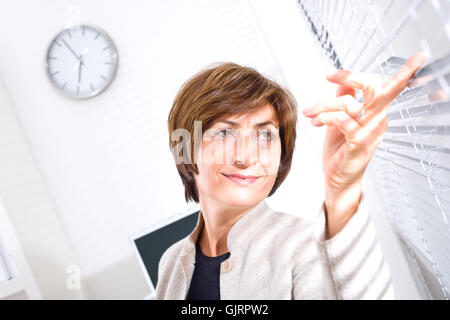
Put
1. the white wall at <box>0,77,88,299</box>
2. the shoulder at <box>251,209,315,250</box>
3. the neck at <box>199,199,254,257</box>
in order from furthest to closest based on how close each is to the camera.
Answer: the white wall at <box>0,77,88,299</box>, the neck at <box>199,199,254,257</box>, the shoulder at <box>251,209,315,250</box>

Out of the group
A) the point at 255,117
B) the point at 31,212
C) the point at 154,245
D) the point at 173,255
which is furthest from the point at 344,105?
the point at 31,212

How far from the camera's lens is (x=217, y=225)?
63cm

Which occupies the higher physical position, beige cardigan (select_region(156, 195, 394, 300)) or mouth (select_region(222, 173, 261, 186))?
mouth (select_region(222, 173, 261, 186))

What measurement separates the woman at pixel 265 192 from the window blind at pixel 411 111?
0.12 feet

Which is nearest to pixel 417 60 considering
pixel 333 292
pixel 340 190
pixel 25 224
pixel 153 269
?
pixel 340 190

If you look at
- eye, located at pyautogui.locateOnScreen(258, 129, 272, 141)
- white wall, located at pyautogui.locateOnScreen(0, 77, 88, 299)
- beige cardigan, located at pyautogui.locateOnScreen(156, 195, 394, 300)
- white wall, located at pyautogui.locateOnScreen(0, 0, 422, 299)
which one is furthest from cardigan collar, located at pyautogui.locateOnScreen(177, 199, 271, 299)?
white wall, located at pyautogui.locateOnScreen(0, 77, 88, 299)

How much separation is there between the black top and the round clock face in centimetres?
55

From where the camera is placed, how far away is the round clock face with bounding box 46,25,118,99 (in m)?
0.90

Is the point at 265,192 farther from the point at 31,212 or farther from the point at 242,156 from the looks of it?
the point at 31,212

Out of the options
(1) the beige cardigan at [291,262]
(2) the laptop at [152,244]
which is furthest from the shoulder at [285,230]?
(2) the laptop at [152,244]

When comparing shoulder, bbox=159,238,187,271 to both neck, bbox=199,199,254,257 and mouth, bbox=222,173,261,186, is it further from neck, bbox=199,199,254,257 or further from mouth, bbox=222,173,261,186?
mouth, bbox=222,173,261,186

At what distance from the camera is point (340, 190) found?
408 millimetres

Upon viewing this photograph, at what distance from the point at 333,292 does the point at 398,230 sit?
0.28 metres
